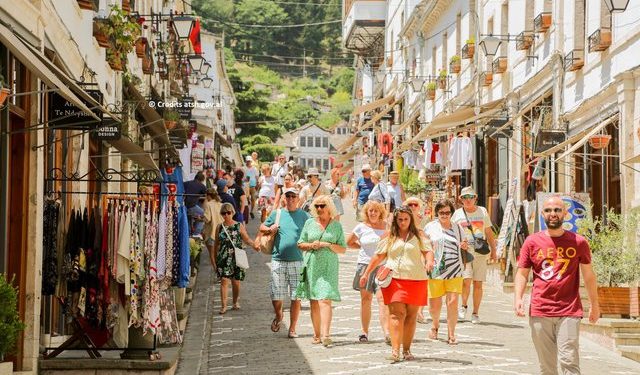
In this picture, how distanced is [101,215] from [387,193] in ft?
46.8

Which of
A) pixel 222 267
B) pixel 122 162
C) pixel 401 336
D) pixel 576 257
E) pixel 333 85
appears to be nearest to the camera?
pixel 576 257

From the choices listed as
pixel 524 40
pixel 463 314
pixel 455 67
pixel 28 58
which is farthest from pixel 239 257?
pixel 455 67

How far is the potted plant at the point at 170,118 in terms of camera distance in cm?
2560

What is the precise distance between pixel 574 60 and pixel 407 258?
1026 centimetres

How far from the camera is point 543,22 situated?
24891 mm

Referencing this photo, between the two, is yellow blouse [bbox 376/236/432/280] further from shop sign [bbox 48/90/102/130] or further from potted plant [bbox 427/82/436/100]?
potted plant [bbox 427/82/436/100]

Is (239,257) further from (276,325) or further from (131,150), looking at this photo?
(276,325)

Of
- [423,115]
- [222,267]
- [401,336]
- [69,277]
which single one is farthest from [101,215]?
[423,115]

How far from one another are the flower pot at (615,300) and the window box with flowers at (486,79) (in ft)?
49.1

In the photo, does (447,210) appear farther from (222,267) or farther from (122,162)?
(122,162)

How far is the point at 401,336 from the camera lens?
44.4ft

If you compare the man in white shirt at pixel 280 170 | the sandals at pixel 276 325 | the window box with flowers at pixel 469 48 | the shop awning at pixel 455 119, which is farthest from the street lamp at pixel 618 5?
the man in white shirt at pixel 280 170

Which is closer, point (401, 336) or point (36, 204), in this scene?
point (36, 204)

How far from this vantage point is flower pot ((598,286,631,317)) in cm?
1592
